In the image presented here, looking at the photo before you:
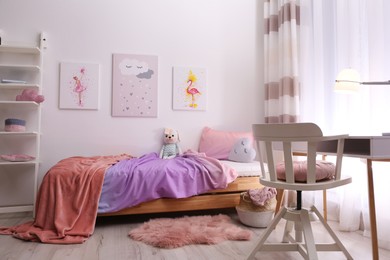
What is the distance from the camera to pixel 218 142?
9.25ft

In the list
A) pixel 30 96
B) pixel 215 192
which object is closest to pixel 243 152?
pixel 215 192

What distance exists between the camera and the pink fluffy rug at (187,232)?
1641mm

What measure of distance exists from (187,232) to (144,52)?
2006 mm

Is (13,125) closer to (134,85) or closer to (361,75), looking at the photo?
(134,85)

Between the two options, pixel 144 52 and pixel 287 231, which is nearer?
pixel 287 231

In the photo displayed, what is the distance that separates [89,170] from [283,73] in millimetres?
2064

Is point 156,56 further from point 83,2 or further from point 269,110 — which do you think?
point 269,110

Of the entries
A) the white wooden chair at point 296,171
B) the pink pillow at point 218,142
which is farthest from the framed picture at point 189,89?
the white wooden chair at point 296,171

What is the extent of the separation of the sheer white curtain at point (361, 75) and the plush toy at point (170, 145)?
4.30 ft

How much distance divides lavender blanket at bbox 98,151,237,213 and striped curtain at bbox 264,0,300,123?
0.96 metres

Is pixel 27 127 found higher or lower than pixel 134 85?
lower

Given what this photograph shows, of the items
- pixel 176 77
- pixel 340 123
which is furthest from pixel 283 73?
pixel 176 77

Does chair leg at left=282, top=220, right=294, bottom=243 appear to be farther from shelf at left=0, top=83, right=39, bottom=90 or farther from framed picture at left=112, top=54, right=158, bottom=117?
shelf at left=0, top=83, right=39, bottom=90

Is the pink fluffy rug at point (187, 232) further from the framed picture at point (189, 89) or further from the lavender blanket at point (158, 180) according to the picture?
the framed picture at point (189, 89)
